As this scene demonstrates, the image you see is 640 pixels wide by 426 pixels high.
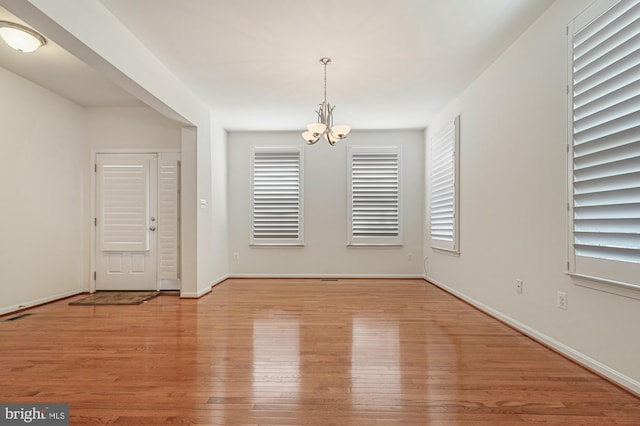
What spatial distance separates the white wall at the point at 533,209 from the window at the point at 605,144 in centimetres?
14

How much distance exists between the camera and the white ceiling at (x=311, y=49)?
276cm

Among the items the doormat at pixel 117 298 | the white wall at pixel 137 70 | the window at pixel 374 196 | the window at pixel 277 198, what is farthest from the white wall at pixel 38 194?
the window at pixel 374 196

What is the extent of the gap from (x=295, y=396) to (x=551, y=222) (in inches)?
95.0

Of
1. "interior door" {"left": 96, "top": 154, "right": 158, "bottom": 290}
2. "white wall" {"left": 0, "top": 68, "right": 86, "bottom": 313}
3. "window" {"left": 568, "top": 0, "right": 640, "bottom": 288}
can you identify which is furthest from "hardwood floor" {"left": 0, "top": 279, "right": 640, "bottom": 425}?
"interior door" {"left": 96, "top": 154, "right": 158, "bottom": 290}

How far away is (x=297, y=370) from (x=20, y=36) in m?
3.81

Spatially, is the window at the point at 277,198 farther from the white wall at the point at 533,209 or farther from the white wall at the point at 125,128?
the white wall at the point at 533,209

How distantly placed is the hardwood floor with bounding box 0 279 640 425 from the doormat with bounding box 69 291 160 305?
0.46 meters

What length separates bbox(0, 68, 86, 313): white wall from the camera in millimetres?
3936

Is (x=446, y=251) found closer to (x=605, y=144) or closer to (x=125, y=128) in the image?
(x=605, y=144)

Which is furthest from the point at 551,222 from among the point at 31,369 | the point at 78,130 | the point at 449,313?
the point at 78,130

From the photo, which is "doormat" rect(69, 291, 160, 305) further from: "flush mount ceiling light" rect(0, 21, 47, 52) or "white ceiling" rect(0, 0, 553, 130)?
"flush mount ceiling light" rect(0, 21, 47, 52)

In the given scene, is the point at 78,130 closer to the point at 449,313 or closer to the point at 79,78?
the point at 79,78

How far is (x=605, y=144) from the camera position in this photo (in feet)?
7.18

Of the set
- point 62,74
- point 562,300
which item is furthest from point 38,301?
point 562,300
